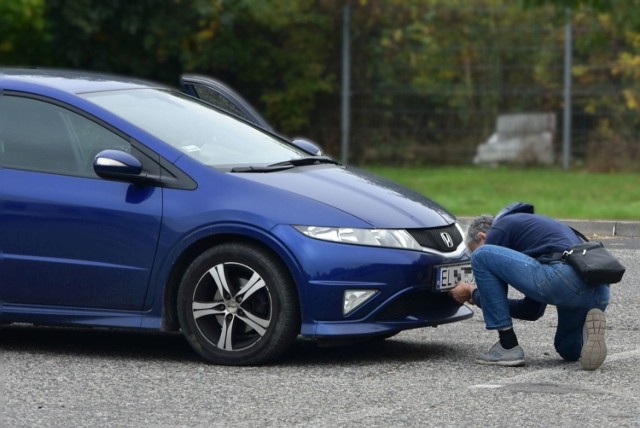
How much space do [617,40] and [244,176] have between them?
49.7 feet

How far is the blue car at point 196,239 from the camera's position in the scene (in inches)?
292

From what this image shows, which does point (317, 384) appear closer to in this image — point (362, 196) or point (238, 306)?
point (238, 306)

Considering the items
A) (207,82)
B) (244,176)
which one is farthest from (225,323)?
(207,82)

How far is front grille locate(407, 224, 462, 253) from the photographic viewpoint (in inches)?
299

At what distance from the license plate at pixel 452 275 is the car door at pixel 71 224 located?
4.65 feet

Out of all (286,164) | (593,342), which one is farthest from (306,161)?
(593,342)

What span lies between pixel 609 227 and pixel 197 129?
23.2 ft

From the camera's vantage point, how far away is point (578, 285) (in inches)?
294

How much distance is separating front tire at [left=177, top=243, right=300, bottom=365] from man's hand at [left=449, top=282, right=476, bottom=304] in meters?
0.83

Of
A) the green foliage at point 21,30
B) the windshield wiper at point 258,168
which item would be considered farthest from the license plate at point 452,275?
the green foliage at point 21,30

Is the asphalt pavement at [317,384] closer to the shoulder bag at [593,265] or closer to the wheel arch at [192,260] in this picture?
the wheel arch at [192,260]

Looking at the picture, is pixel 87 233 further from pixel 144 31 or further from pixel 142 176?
pixel 144 31

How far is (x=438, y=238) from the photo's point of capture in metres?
7.70

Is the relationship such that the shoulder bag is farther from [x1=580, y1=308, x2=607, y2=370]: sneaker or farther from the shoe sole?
the shoe sole
